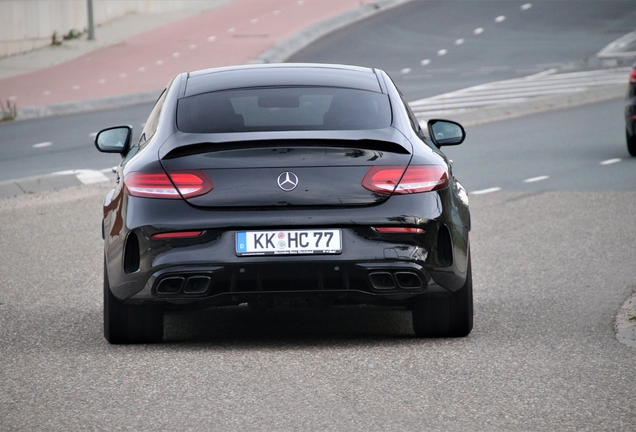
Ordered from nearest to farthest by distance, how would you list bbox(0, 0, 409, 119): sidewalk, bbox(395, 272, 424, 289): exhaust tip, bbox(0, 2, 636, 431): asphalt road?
bbox(0, 2, 636, 431): asphalt road < bbox(395, 272, 424, 289): exhaust tip < bbox(0, 0, 409, 119): sidewalk

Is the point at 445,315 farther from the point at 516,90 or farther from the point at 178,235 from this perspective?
the point at 516,90

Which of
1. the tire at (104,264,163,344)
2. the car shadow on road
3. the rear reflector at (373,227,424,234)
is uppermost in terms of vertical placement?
the rear reflector at (373,227,424,234)

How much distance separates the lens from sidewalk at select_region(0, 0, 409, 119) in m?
24.5

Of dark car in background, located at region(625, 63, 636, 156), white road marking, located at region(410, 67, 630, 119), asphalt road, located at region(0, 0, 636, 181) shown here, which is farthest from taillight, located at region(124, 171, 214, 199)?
white road marking, located at region(410, 67, 630, 119)

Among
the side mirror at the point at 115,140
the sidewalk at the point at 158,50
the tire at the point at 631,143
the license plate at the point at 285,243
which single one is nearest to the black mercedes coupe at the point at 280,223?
the license plate at the point at 285,243

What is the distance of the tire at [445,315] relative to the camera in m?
6.79

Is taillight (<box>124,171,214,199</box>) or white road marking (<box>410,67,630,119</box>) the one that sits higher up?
taillight (<box>124,171,214,199</box>)

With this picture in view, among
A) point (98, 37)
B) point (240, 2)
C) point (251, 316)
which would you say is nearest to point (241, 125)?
point (251, 316)

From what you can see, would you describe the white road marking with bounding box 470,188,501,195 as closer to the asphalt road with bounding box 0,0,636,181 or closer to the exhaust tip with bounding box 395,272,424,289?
the asphalt road with bounding box 0,0,636,181

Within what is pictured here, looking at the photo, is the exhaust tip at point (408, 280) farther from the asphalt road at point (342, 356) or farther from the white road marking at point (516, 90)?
the white road marking at point (516, 90)

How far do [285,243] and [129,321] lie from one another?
3.34ft

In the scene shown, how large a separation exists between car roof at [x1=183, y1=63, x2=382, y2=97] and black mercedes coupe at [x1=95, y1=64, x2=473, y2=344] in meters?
0.49

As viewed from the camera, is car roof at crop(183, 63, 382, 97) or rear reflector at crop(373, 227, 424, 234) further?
car roof at crop(183, 63, 382, 97)

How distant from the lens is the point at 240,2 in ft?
132
